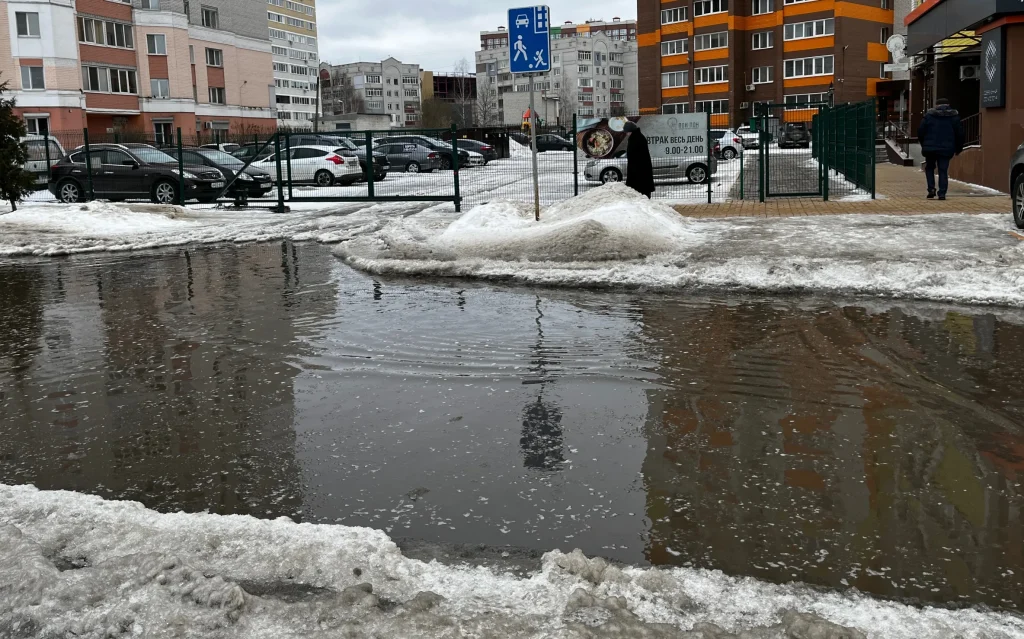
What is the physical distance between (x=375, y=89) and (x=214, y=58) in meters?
107

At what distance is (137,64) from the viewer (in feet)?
210

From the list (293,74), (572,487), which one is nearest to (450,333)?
(572,487)

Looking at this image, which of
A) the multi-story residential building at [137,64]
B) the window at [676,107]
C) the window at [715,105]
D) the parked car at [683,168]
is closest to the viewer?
the parked car at [683,168]

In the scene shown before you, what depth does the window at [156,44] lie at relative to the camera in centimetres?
6500

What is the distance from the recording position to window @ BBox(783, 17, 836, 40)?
76312 mm

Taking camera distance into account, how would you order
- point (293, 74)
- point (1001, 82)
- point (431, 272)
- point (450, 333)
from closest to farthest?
point (450, 333)
point (431, 272)
point (1001, 82)
point (293, 74)

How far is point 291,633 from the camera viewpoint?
337 centimetres

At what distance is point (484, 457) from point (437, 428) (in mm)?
594

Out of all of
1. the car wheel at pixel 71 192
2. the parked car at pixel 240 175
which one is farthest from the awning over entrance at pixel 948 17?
the car wheel at pixel 71 192

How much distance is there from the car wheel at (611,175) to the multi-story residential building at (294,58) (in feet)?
401

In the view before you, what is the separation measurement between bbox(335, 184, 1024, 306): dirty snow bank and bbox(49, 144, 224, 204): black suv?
407 inches

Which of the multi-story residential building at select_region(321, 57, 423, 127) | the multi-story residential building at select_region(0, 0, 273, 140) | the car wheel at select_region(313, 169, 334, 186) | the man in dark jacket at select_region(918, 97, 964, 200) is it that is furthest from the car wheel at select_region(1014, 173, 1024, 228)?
the multi-story residential building at select_region(321, 57, 423, 127)

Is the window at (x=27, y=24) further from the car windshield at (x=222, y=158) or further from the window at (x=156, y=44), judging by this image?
the car windshield at (x=222, y=158)

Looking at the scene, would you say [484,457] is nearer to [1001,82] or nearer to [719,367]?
[719,367]
